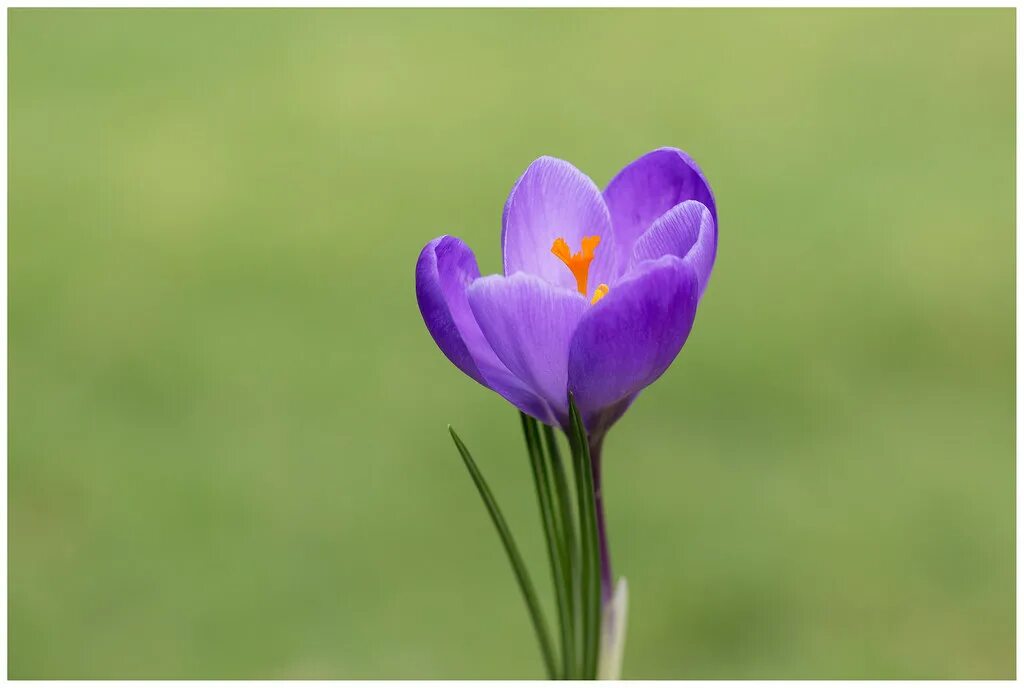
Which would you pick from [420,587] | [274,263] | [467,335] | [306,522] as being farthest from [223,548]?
[467,335]

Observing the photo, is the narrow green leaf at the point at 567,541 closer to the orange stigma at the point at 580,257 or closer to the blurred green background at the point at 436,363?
the orange stigma at the point at 580,257

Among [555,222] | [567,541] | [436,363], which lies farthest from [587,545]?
[436,363]

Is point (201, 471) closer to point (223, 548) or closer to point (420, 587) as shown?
point (223, 548)

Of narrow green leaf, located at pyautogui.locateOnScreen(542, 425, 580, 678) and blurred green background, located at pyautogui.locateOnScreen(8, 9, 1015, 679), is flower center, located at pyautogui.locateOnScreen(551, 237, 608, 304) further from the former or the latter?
blurred green background, located at pyautogui.locateOnScreen(8, 9, 1015, 679)

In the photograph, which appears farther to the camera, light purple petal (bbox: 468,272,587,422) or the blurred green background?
the blurred green background

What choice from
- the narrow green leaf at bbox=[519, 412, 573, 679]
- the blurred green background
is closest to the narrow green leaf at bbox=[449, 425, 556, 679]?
the narrow green leaf at bbox=[519, 412, 573, 679]

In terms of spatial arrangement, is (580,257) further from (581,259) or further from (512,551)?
(512,551)

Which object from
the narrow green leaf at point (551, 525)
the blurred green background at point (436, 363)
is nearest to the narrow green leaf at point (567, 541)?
the narrow green leaf at point (551, 525)
